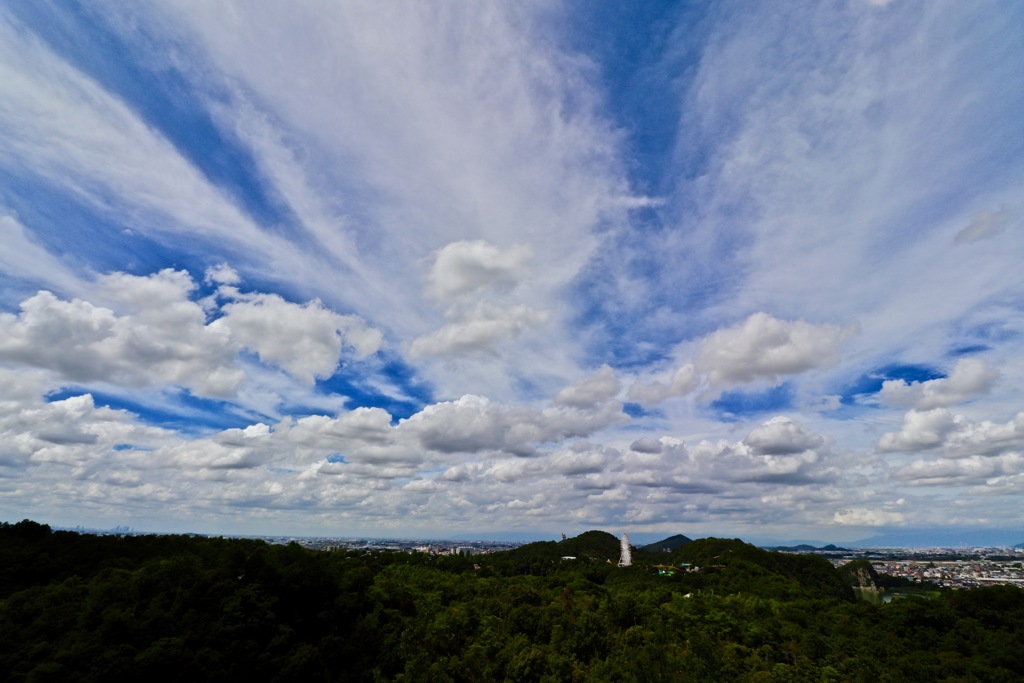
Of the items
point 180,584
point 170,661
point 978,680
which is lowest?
point 978,680

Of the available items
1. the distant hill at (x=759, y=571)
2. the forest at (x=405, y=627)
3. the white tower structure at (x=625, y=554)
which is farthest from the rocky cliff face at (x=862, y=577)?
the forest at (x=405, y=627)

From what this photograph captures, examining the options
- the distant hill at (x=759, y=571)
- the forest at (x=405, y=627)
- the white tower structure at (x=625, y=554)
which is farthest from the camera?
the white tower structure at (x=625, y=554)

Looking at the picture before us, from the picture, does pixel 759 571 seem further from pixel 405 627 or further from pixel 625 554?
pixel 405 627

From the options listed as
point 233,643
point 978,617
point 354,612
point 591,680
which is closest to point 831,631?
point 978,617

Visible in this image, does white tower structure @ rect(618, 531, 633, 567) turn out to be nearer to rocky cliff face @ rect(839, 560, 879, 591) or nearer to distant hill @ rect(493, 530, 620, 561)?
distant hill @ rect(493, 530, 620, 561)

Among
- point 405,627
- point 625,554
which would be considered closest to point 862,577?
point 625,554

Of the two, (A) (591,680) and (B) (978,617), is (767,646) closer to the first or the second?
(A) (591,680)

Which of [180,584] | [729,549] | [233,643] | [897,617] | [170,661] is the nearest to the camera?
[170,661]

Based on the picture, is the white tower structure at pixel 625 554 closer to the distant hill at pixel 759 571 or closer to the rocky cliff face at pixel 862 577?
the distant hill at pixel 759 571

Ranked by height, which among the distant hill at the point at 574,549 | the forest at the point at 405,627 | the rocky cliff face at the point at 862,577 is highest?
the distant hill at the point at 574,549
